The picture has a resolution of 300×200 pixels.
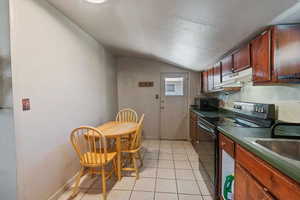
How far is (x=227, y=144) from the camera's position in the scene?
1563 millimetres

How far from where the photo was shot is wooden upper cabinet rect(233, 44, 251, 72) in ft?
5.96

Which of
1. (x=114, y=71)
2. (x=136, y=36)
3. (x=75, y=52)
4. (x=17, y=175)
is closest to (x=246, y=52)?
(x=136, y=36)

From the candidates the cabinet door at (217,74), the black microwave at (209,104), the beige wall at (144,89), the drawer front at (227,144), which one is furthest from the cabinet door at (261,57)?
the beige wall at (144,89)

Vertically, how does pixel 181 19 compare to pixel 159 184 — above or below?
above

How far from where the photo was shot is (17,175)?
1.46 m

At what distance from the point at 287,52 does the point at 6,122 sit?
2.57 m

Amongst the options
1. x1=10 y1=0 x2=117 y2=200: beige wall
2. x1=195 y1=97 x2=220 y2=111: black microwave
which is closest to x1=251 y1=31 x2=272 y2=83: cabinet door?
x1=195 y1=97 x2=220 y2=111: black microwave

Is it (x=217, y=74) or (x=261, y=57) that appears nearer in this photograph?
(x=261, y=57)

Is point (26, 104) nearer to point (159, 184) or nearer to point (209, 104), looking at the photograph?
point (159, 184)

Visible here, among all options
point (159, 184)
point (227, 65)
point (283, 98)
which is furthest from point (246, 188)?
point (227, 65)

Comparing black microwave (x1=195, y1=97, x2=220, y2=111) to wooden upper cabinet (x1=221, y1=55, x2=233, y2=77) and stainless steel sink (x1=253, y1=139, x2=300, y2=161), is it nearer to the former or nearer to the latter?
wooden upper cabinet (x1=221, y1=55, x2=233, y2=77)

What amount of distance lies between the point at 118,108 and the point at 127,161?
1869 mm

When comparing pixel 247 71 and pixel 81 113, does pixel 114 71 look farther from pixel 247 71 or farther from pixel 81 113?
pixel 247 71

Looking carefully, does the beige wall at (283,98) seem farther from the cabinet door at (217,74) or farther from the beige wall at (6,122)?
the beige wall at (6,122)
